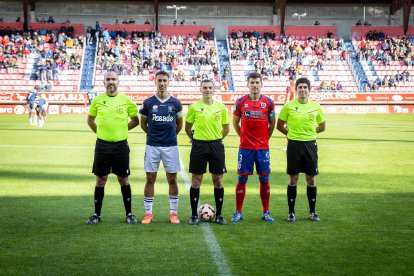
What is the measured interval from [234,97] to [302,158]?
37.4 metres

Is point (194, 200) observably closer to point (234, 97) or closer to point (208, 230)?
point (208, 230)

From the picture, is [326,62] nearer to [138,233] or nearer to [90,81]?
[90,81]

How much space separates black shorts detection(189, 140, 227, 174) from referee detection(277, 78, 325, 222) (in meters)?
1.03

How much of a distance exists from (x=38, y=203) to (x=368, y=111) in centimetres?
4001

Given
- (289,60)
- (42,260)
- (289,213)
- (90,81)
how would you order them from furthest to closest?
(289,60)
(90,81)
(289,213)
(42,260)

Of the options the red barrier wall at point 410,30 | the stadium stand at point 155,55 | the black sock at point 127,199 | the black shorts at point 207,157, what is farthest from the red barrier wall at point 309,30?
the black sock at point 127,199

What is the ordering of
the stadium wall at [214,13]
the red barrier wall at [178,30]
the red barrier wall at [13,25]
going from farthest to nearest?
the stadium wall at [214,13] < the red barrier wall at [178,30] < the red barrier wall at [13,25]

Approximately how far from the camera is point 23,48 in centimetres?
5478

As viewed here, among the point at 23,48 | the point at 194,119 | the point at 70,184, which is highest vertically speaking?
the point at 23,48

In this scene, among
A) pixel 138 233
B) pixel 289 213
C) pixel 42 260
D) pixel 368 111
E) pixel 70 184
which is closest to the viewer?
pixel 42 260

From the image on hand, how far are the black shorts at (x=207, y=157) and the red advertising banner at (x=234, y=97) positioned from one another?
36144mm

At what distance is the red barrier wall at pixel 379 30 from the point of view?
62312mm

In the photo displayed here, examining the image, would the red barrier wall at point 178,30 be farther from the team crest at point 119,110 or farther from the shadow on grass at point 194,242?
the team crest at point 119,110

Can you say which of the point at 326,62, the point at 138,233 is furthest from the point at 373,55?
the point at 138,233
